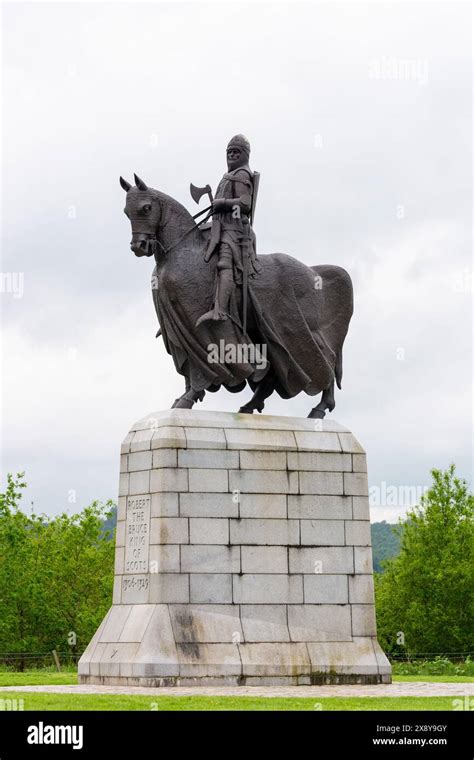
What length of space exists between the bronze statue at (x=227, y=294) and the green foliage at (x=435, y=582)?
21499 mm

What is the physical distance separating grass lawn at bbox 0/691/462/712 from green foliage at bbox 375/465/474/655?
25089 millimetres

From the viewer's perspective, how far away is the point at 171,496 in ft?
70.0

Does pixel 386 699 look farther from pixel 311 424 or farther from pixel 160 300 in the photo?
pixel 160 300

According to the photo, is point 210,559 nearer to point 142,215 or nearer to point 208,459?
point 208,459

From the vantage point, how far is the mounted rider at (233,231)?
2236 cm

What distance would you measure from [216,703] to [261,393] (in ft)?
24.6

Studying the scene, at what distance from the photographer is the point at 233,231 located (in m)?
22.7

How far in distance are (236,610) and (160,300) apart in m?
5.11

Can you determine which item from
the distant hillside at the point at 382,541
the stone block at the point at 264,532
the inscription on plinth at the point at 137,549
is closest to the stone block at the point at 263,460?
the stone block at the point at 264,532

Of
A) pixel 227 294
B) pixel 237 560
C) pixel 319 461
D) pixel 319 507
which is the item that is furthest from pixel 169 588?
pixel 227 294

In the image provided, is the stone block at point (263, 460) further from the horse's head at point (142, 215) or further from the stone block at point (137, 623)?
the horse's head at point (142, 215)

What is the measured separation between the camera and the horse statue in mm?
22422
